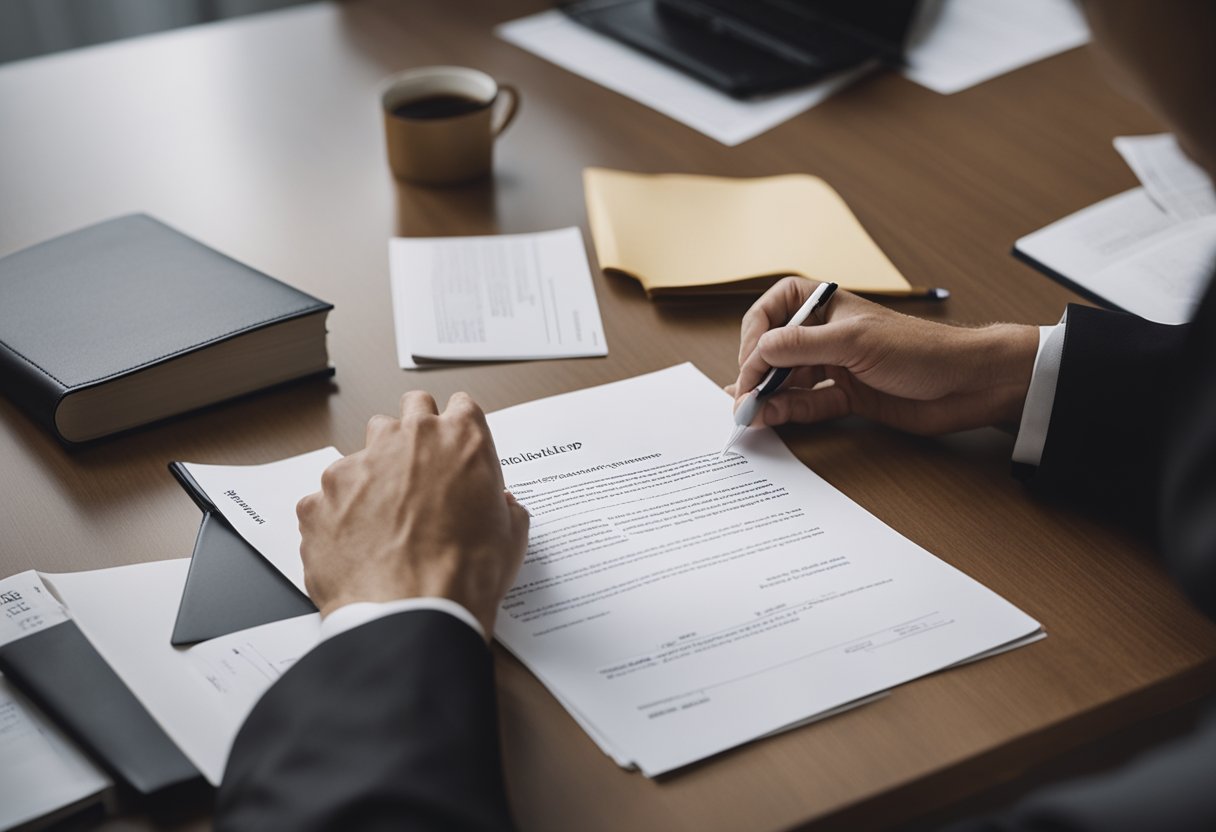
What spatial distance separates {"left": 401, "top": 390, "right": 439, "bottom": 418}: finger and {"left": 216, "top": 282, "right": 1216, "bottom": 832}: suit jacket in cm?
22

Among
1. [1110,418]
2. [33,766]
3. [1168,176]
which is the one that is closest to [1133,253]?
[1168,176]

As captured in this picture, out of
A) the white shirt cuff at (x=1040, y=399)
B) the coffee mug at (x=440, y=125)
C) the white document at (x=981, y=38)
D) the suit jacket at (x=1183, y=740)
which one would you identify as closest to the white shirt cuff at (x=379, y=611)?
the suit jacket at (x=1183, y=740)

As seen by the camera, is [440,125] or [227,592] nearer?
[227,592]

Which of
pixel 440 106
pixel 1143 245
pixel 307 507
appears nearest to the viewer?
pixel 307 507

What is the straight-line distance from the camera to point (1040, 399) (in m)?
0.98

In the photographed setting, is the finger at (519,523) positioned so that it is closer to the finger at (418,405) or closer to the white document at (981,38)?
the finger at (418,405)

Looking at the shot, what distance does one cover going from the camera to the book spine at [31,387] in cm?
93

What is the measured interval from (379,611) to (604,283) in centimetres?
57

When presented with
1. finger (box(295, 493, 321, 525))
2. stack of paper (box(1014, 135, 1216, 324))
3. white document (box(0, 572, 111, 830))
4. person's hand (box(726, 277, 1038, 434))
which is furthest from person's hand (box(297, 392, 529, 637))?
stack of paper (box(1014, 135, 1216, 324))

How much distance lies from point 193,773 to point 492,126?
93 centimetres

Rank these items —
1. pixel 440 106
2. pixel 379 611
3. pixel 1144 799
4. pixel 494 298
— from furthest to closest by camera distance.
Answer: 1. pixel 440 106
2. pixel 494 298
3. pixel 379 611
4. pixel 1144 799

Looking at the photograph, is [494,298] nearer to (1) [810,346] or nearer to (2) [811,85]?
(1) [810,346]

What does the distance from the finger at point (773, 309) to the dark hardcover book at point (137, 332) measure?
0.38m

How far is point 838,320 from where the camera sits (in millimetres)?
1011
